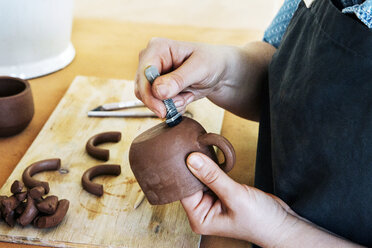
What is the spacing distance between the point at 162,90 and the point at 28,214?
29cm

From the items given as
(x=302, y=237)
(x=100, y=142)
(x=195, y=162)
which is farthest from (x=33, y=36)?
(x=302, y=237)

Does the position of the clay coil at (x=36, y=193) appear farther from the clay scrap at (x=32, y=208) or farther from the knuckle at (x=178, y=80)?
the knuckle at (x=178, y=80)

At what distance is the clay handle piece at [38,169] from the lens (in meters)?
0.81

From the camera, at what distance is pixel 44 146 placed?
95cm

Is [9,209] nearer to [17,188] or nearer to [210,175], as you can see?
[17,188]

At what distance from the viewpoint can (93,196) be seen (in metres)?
0.82

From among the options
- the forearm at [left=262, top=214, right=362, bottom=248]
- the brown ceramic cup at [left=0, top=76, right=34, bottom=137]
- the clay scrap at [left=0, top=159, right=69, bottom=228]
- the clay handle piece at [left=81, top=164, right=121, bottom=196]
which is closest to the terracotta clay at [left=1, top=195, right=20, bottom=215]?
the clay scrap at [left=0, top=159, right=69, bottom=228]

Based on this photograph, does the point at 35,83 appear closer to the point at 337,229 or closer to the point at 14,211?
the point at 14,211

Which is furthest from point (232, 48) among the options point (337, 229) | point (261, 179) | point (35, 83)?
point (35, 83)

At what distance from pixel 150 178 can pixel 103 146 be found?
13.2 inches

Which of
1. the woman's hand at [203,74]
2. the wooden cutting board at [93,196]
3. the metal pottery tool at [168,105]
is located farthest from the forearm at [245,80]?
the metal pottery tool at [168,105]

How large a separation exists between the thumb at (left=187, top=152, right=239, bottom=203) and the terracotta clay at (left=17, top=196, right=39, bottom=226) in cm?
27

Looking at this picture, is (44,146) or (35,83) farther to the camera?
(35,83)

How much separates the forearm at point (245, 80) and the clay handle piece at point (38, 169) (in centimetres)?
33
